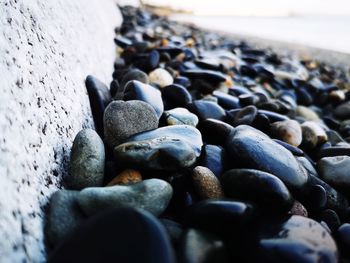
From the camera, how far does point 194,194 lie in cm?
116

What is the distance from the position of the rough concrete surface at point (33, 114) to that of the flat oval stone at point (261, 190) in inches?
23.8

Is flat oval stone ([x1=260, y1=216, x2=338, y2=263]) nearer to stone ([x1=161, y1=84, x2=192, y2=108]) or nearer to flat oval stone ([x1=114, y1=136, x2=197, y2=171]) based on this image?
flat oval stone ([x1=114, y1=136, x2=197, y2=171])

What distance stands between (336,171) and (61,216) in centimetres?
122

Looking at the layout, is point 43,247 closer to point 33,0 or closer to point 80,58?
point 33,0

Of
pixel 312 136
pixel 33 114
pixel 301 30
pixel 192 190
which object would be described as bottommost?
pixel 301 30

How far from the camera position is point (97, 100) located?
1.55 m

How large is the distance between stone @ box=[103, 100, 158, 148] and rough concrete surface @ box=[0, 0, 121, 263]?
0.45 ft

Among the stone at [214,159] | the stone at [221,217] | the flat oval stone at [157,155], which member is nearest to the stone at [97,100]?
the flat oval stone at [157,155]

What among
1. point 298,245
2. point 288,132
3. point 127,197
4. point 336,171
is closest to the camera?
point 298,245

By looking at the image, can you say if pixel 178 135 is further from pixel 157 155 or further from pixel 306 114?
pixel 306 114

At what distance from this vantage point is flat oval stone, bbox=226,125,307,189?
1207 millimetres

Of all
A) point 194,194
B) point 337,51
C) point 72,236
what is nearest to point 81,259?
point 72,236

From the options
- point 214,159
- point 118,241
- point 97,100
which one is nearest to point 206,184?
point 214,159

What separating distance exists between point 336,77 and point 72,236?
15.3 ft
